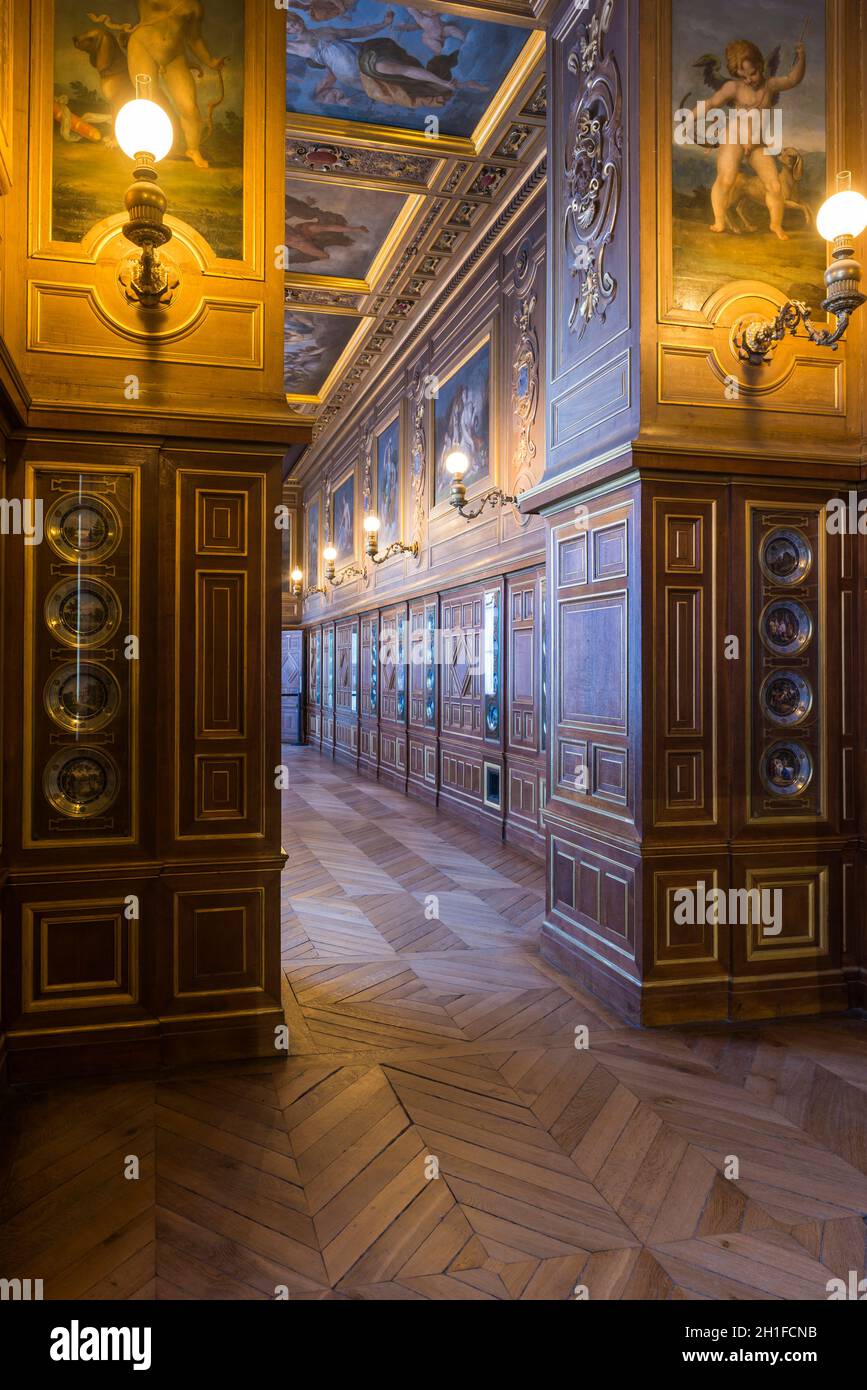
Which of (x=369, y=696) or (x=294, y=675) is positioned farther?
(x=294, y=675)

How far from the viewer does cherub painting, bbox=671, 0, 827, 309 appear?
12.8 feet

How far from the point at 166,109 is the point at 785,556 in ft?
10.5

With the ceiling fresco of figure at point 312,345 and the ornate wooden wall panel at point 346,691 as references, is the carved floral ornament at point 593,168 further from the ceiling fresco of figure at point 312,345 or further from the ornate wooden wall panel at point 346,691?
the ornate wooden wall panel at point 346,691

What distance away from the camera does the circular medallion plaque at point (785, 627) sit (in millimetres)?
3980

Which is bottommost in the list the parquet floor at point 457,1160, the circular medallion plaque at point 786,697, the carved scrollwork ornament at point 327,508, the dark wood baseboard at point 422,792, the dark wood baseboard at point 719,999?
the parquet floor at point 457,1160

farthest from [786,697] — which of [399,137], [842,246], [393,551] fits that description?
A: [393,551]

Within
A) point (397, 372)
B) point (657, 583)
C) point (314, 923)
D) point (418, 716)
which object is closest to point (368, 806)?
point (418, 716)

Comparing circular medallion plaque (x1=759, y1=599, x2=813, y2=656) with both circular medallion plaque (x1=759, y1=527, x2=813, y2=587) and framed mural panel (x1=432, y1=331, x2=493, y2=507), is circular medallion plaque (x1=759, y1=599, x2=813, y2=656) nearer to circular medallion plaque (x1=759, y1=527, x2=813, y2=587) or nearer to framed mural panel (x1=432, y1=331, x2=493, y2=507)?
circular medallion plaque (x1=759, y1=527, x2=813, y2=587)

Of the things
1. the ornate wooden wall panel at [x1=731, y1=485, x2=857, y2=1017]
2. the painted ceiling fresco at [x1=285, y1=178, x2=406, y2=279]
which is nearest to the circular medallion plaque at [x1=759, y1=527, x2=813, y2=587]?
the ornate wooden wall panel at [x1=731, y1=485, x2=857, y2=1017]

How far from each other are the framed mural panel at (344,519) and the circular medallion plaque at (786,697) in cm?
1055

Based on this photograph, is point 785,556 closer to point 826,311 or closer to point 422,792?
point 826,311

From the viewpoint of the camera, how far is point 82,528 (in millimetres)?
3346

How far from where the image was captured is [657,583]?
12.6 feet
